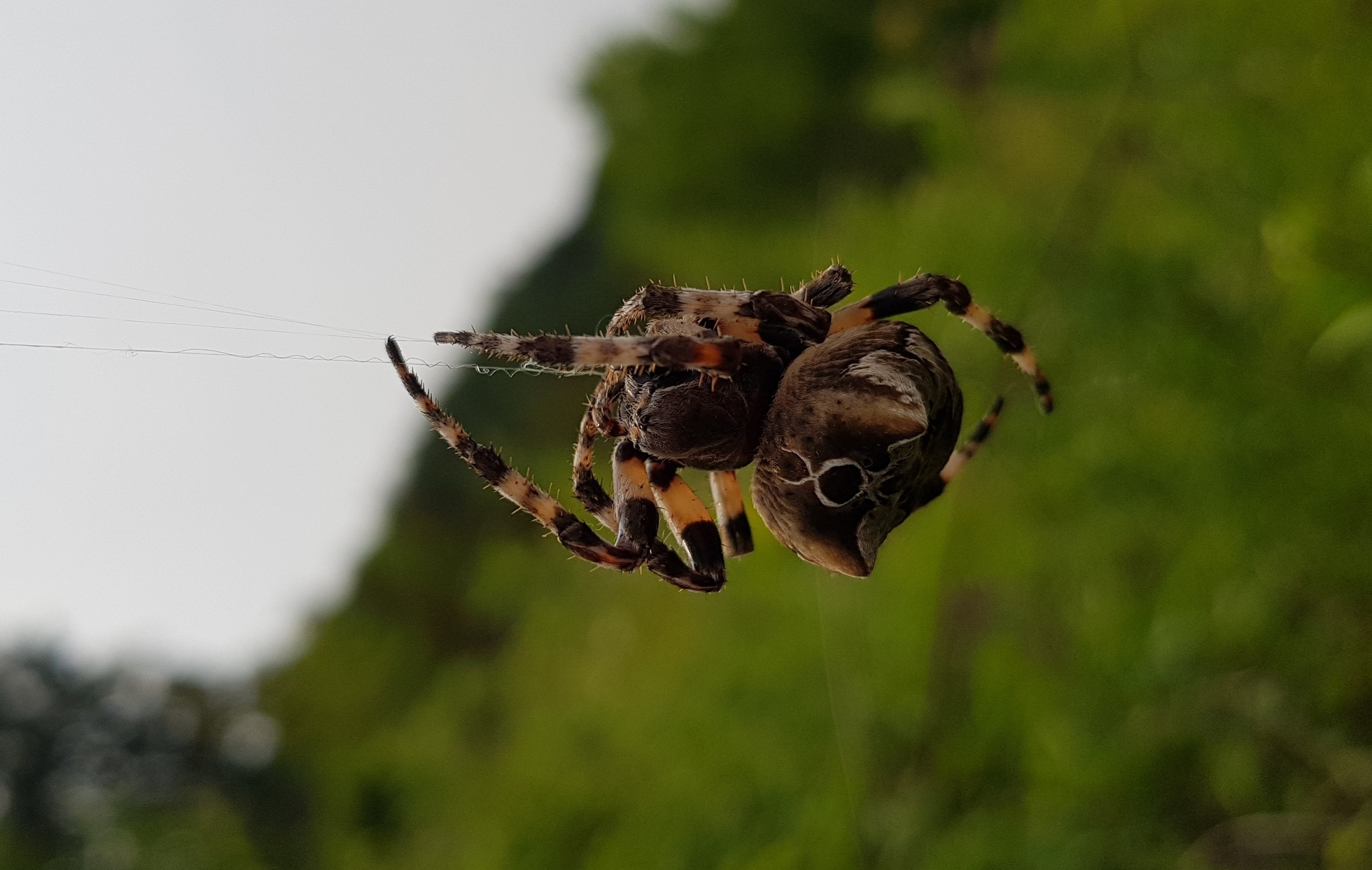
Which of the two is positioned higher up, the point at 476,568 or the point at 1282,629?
the point at 1282,629

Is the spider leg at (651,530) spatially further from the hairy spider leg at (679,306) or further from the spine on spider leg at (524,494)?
the hairy spider leg at (679,306)

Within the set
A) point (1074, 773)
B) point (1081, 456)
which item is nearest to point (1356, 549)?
point (1081, 456)

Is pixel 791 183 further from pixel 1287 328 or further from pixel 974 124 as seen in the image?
pixel 1287 328

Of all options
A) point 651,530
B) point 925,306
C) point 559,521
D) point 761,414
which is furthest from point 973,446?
point 559,521

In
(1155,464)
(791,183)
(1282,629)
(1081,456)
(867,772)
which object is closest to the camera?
(1282,629)

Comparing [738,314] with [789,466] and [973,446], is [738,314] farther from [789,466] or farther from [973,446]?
[973,446]

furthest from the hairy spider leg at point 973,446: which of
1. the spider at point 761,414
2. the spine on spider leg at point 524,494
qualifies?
the spine on spider leg at point 524,494
